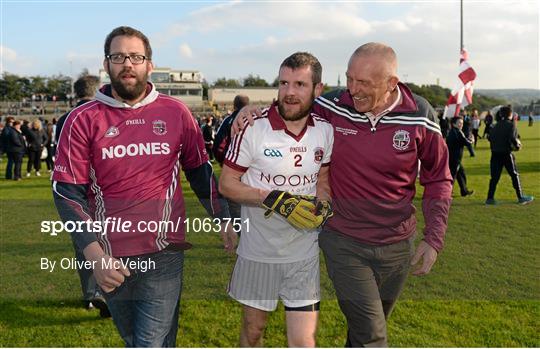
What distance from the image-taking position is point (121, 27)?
111 inches

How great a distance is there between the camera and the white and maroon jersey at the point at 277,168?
10.0 feet

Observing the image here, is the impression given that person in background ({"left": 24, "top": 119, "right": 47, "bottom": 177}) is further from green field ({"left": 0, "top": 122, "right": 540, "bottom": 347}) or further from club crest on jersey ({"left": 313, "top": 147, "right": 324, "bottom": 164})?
club crest on jersey ({"left": 313, "top": 147, "right": 324, "bottom": 164})

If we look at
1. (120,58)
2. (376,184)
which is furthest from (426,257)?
(120,58)

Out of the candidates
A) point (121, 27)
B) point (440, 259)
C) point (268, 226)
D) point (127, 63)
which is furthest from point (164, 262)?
point (440, 259)

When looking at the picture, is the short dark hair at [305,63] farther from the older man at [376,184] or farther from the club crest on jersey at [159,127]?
the club crest on jersey at [159,127]

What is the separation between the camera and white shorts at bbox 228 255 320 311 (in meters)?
3.13

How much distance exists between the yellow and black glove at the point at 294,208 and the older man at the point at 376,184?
1.19 feet

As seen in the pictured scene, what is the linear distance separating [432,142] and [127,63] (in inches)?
78.5

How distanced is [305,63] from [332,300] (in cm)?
302

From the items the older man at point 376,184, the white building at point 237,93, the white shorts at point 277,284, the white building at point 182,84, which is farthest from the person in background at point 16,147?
the white building at point 237,93

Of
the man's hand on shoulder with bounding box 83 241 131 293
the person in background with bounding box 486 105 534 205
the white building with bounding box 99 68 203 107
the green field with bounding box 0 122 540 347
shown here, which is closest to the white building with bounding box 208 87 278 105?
the white building with bounding box 99 68 203 107

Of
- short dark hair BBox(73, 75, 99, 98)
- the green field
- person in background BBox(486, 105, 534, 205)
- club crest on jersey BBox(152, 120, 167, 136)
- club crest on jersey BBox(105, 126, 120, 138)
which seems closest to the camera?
club crest on jersey BBox(105, 126, 120, 138)

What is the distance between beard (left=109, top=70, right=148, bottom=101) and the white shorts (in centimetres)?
130

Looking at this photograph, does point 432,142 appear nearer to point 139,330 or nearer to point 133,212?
point 133,212
